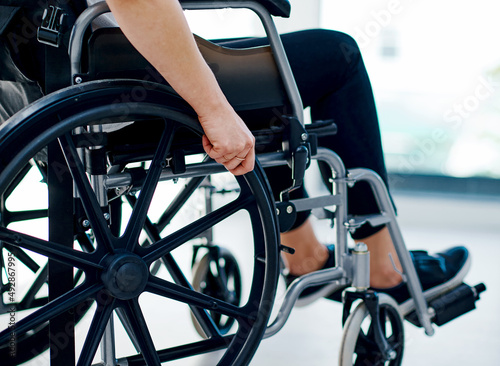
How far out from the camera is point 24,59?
866mm

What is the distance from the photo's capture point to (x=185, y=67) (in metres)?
0.76

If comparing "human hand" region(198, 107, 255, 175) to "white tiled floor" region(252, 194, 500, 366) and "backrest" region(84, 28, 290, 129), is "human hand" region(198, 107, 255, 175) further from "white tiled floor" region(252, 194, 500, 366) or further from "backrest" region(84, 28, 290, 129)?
"white tiled floor" region(252, 194, 500, 366)

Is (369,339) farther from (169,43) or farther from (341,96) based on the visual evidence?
(169,43)

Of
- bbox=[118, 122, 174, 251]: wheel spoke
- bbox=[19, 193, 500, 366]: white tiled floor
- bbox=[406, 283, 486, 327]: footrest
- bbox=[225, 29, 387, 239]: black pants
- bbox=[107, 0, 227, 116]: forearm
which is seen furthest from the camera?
bbox=[19, 193, 500, 366]: white tiled floor

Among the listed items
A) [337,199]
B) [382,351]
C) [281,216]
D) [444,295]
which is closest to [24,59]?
[281,216]

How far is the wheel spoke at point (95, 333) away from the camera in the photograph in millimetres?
791

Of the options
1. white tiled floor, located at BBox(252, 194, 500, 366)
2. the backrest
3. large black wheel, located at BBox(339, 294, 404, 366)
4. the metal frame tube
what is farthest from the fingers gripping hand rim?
white tiled floor, located at BBox(252, 194, 500, 366)

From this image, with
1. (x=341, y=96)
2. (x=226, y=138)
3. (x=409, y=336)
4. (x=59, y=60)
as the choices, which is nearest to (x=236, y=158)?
(x=226, y=138)

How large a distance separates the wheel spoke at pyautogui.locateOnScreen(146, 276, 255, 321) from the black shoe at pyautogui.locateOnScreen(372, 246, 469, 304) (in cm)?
51

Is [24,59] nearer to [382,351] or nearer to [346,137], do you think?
[346,137]

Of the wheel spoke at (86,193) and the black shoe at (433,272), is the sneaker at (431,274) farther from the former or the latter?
the wheel spoke at (86,193)

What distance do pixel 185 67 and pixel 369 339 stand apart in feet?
2.35

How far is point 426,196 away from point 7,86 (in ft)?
7.62

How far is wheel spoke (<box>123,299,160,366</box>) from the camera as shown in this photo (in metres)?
0.84
